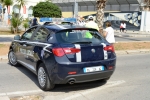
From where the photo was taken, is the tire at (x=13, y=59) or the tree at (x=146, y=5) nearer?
the tire at (x=13, y=59)

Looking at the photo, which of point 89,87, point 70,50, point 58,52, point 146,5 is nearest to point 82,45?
point 70,50

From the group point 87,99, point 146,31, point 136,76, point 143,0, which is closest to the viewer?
point 87,99

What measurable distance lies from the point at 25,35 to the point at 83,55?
2.54 m

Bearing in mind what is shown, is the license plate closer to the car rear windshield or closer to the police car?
the police car

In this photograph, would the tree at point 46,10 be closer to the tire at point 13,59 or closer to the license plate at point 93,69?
the tire at point 13,59

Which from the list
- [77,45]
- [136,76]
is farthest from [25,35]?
[136,76]

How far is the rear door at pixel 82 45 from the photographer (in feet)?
15.9

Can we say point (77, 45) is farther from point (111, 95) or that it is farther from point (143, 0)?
point (143, 0)

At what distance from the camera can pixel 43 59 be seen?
507cm

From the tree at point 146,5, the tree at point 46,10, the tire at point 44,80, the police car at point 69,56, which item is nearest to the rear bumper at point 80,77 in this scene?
the police car at point 69,56

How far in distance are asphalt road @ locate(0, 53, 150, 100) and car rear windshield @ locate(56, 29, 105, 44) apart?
3.86ft

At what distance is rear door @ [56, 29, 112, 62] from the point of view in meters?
4.85

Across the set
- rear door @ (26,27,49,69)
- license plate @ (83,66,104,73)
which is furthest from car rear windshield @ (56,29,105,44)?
license plate @ (83,66,104,73)

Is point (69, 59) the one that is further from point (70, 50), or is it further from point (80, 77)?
point (80, 77)
